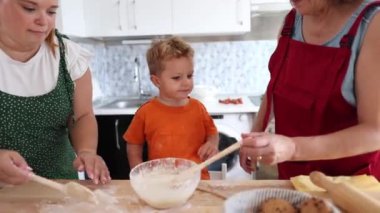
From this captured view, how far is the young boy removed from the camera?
1.33 metres

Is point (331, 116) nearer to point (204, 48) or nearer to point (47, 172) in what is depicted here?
point (47, 172)

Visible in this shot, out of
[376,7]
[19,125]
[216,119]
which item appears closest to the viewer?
[376,7]

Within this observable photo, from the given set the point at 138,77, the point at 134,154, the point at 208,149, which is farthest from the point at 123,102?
the point at 208,149

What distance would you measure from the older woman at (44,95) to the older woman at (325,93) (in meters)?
0.52

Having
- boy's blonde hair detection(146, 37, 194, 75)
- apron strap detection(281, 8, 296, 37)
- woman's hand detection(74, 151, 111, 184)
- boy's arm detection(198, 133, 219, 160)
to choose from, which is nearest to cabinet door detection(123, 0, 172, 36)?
boy's blonde hair detection(146, 37, 194, 75)

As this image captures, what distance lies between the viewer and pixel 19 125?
3.22ft

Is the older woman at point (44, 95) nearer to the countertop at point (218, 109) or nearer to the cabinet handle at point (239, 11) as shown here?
the countertop at point (218, 109)

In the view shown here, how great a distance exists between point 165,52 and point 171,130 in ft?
1.00

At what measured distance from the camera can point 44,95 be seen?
1.00 metres

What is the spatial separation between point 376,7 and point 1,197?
3.29ft

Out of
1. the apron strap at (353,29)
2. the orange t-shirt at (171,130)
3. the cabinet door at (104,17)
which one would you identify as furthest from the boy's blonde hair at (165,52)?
the cabinet door at (104,17)

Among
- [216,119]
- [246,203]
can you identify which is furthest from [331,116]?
[216,119]

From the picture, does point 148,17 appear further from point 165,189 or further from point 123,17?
point 165,189

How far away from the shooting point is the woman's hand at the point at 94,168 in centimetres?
88
